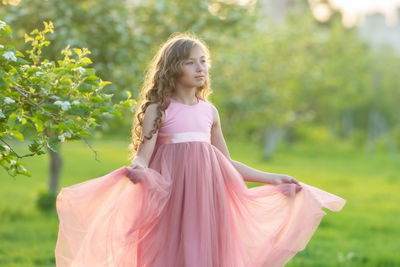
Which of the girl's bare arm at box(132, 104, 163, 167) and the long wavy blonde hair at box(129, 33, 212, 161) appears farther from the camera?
the long wavy blonde hair at box(129, 33, 212, 161)

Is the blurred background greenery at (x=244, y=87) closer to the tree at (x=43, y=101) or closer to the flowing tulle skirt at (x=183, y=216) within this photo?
the tree at (x=43, y=101)

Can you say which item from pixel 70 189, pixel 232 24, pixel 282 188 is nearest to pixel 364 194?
pixel 232 24

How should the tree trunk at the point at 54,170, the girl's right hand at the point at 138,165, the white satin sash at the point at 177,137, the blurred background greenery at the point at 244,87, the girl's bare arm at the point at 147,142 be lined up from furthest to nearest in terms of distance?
the tree trunk at the point at 54,170 < the blurred background greenery at the point at 244,87 < the white satin sash at the point at 177,137 < the girl's bare arm at the point at 147,142 < the girl's right hand at the point at 138,165

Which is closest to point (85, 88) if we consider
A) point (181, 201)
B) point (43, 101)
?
point (43, 101)

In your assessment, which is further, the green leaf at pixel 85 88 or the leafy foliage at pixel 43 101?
the green leaf at pixel 85 88

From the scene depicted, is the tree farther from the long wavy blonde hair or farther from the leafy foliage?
the long wavy blonde hair

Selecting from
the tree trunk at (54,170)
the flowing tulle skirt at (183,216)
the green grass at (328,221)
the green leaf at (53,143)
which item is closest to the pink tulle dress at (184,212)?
the flowing tulle skirt at (183,216)

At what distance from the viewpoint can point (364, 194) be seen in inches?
576

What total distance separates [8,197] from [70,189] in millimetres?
9947

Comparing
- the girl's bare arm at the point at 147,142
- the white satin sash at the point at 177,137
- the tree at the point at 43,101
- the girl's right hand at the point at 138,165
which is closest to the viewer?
the tree at the point at 43,101

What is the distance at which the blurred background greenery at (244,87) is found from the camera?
805cm

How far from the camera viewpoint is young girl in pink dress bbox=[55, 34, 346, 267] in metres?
3.64

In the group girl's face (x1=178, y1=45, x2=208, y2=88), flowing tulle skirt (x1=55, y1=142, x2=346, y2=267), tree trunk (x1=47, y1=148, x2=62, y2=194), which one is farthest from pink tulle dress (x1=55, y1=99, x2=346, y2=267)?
tree trunk (x1=47, y1=148, x2=62, y2=194)

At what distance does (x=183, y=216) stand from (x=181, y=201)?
96 mm
